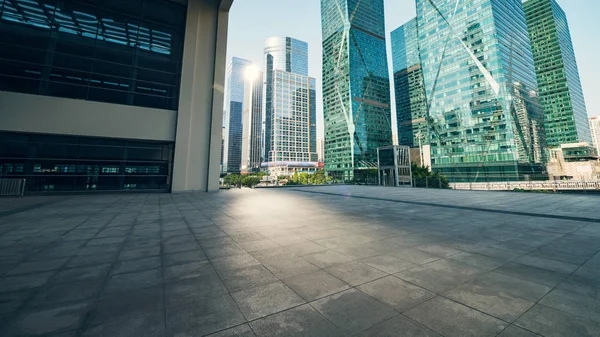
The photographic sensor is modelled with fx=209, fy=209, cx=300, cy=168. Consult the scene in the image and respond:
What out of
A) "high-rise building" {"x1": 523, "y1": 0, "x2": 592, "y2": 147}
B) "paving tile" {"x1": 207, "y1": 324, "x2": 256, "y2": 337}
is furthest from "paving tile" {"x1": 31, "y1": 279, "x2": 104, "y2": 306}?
"high-rise building" {"x1": 523, "y1": 0, "x2": 592, "y2": 147}

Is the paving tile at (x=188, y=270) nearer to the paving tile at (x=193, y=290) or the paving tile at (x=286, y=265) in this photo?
the paving tile at (x=193, y=290)

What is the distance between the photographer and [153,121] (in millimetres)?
19875

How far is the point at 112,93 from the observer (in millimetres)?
19734

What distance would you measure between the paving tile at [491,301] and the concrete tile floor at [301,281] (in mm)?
17

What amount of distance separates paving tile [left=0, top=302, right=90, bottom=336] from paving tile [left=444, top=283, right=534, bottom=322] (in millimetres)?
4675

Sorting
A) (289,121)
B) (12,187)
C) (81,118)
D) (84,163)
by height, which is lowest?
A: (12,187)

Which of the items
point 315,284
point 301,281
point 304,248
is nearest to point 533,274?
point 315,284

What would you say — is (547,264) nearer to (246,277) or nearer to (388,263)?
(388,263)

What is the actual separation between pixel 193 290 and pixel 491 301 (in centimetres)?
415

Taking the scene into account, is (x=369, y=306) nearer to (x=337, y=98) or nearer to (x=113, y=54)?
(x=113, y=54)

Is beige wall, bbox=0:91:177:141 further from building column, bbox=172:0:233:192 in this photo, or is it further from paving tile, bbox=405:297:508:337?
paving tile, bbox=405:297:508:337

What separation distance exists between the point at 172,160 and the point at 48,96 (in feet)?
33.6

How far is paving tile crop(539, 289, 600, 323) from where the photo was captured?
2500 millimetres

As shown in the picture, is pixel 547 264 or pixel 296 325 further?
pixel 547 264
